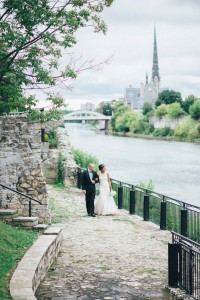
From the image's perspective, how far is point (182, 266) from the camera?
8.04m

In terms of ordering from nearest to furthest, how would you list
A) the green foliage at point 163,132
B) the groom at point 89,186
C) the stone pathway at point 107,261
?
the stone pathway at point 107,261, the groom at point 89,186, the green foliage at point 163,132

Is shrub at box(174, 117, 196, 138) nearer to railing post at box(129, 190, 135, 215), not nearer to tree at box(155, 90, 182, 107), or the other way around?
tree at box(155, 90, 182, 107)

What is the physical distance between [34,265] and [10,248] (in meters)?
1.51

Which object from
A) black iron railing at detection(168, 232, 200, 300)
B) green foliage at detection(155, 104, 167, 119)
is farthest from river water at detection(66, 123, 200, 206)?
green foliage at detection(155, 104, 167, 119)

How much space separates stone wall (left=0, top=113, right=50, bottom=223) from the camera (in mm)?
12508

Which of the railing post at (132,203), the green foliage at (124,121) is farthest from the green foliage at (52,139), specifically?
the green foliage at (124,121)

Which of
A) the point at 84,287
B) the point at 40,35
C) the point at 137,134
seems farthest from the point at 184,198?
the point at 137,134

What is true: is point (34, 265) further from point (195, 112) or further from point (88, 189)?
point (195, 112)

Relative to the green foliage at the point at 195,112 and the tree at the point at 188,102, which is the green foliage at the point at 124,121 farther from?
the green foliage at the point at 195,112

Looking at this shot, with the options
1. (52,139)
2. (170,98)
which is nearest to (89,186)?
(52,139)

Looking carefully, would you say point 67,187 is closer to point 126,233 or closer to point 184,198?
point 126,233

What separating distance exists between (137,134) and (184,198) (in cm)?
7545

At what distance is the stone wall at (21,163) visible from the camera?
1251 cm

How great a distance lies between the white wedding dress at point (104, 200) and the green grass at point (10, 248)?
4511mm
